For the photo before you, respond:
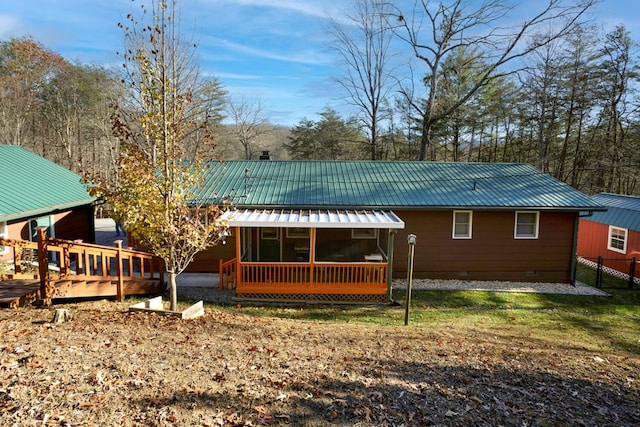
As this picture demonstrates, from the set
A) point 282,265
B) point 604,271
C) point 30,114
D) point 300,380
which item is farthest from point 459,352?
point 30,114

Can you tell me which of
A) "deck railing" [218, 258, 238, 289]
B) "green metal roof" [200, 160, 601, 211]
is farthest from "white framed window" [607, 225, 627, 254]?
"deck railing" [218, 258, 238, 289]

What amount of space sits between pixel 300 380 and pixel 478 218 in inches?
387

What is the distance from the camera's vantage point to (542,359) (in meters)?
6.12

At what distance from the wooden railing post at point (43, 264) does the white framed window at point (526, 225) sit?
13152mm

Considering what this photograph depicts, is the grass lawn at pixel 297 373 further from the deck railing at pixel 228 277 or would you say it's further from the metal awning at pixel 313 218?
the deck railing at pixel 228 277

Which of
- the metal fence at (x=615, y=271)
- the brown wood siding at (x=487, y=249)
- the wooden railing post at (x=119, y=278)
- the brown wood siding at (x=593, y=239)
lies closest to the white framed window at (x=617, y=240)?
the brown wood siding at (x=593, y=239)

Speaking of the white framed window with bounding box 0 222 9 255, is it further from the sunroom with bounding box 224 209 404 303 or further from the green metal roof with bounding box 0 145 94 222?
the sunroom with bounding box 224 209 404 303

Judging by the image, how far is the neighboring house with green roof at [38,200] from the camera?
1040cm

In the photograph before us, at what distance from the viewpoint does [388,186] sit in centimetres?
1333

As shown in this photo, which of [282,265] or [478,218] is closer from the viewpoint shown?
[282,265]

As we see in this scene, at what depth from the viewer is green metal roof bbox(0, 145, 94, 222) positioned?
1023 centimetres

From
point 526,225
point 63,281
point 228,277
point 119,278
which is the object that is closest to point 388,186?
point 526,225

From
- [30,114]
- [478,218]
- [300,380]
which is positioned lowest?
[300,380]

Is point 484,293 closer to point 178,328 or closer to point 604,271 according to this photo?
point 604,271
